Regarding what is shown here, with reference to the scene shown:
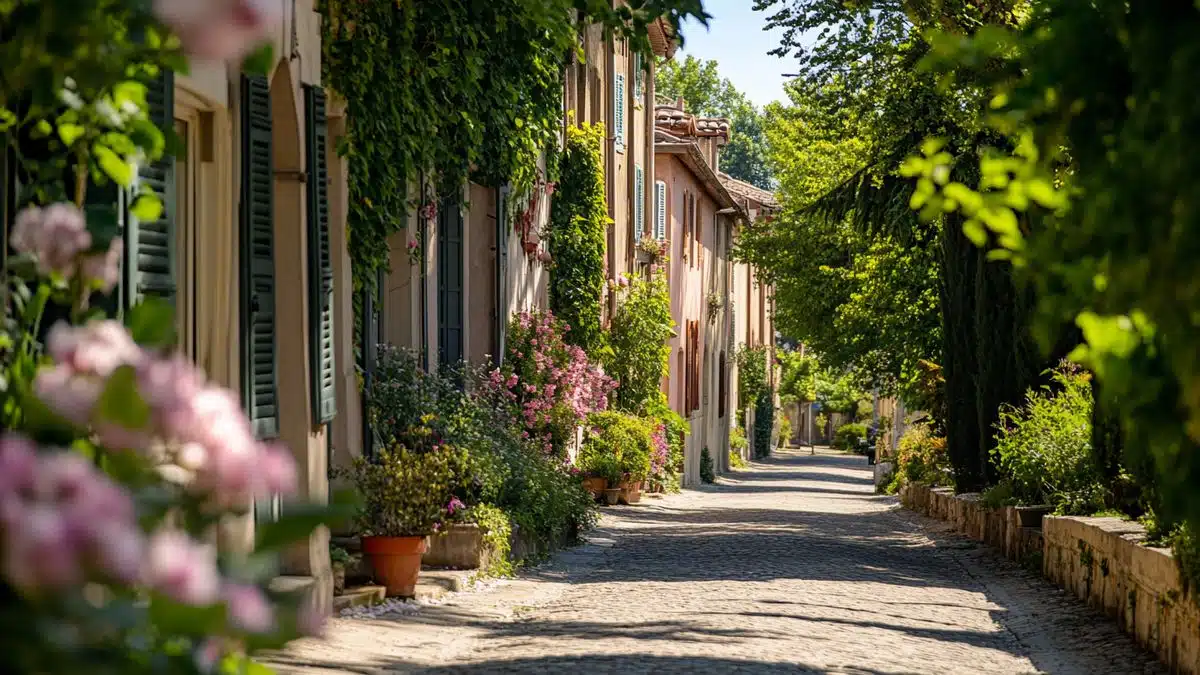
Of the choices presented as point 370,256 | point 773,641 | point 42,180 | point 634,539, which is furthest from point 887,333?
point 42,180

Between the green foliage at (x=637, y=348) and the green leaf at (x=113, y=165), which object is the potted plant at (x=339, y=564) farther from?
the green foliage at (x=637, y=348)

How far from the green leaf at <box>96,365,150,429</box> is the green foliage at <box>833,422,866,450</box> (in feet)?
245

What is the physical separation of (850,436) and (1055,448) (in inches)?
2454

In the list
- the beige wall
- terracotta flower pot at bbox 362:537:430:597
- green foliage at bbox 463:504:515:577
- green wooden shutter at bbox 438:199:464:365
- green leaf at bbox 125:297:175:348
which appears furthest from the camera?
green wooden shutter at bbox 438:199:464:365

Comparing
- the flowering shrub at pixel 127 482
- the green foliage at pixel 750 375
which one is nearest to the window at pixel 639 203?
the green foliage at pixel 750 375

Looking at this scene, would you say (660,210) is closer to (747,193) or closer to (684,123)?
(684,123)

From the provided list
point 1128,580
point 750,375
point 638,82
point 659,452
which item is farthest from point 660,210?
point 1128,580

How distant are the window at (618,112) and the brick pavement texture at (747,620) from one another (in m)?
10.3

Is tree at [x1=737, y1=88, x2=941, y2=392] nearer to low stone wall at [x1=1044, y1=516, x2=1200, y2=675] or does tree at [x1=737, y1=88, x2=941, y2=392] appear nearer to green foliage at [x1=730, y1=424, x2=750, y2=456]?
green foliage at [x1=730, y1=424, x2=750, y2=456]

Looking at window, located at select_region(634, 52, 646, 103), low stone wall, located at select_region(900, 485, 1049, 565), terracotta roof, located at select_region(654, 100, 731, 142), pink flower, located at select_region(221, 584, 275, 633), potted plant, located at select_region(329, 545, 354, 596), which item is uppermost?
terracotta roof, located at select_region(654, 100, 731, 142)

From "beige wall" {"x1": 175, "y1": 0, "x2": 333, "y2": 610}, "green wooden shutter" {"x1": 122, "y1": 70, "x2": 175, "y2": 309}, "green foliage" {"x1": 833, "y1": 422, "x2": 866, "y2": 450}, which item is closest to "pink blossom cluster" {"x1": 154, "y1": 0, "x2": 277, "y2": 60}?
"green wooden shutter" {"x1": 122, "y1": 70, "x2": 175, "y2": 309}

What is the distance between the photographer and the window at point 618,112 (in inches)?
1093

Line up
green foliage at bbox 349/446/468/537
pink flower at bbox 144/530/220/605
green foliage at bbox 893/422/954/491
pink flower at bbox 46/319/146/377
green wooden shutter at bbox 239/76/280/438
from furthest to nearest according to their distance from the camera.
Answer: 1. green foliage at bbox 893/422/954/491
2. green foliage at bbox 349/446/468/537
3. green wooden shutter at bbox 239/76/280/438
4. pink flower at bbox 46/319/146/377
5. pink flower at bbox 144/530/220/605

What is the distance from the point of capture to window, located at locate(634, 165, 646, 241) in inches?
1186
